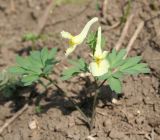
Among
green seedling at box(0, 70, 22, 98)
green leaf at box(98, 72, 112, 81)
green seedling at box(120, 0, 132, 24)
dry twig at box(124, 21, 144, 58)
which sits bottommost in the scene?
green leaf at box(98, 72, 112, 81)

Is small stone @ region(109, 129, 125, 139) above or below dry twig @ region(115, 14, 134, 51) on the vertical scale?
below

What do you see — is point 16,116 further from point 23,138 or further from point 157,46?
point 157,46

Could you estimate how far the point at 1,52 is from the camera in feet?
14.6

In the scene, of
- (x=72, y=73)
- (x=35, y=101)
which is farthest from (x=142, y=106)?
(x=35, y=101)

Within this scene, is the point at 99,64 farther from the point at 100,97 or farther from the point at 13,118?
the point at 13,118

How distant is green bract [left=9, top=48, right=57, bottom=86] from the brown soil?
525 mm

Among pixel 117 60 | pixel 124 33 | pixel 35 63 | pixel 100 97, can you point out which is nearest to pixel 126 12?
pixel 124 33

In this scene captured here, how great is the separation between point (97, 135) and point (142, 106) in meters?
0.45

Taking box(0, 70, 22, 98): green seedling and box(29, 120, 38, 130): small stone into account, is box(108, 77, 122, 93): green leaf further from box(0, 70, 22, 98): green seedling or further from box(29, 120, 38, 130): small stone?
box(0, 70, 22, 98): green seedling

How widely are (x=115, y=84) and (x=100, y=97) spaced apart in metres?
0.62

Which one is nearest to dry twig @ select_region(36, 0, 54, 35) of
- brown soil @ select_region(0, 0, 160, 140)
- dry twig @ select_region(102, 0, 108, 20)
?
brown soil @ select_region(0, 0, 160, 140)

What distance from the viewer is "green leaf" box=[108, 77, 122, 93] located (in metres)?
3.05

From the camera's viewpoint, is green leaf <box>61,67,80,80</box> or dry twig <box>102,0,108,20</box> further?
dry twig <box>102,0,108,20</box>

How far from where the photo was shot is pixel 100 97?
368cm
